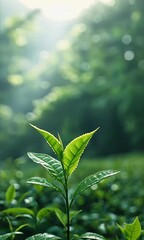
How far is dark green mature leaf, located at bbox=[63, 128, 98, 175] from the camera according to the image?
3.81ft

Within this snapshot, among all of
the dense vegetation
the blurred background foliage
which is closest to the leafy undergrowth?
the dense vegetation

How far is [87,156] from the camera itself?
1470cm

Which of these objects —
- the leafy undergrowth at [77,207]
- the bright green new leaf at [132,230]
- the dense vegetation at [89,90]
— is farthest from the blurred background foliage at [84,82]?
the bright green new leaf at [132,230]

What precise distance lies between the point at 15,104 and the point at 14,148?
3.51m

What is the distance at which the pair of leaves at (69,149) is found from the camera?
1.17 metres

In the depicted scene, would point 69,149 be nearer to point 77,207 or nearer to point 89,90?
point 77,207

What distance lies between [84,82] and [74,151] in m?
12.2

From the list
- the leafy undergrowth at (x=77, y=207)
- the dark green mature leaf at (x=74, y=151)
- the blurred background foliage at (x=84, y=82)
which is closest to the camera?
the dark green mature leaf at (x=74, y=151)

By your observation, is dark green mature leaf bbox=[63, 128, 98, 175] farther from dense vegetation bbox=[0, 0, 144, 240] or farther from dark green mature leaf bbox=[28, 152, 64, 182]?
dense vegetation bbox=[0, 0, 144, 240]

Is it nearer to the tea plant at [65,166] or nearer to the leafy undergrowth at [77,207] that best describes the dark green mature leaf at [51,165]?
the tea plant at [65,166]

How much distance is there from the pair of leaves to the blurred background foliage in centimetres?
910

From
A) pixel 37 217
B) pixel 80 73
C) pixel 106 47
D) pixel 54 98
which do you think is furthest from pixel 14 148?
pixel 37 217

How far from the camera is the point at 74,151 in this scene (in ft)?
3.89

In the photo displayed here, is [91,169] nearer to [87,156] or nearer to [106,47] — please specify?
[106,47]
